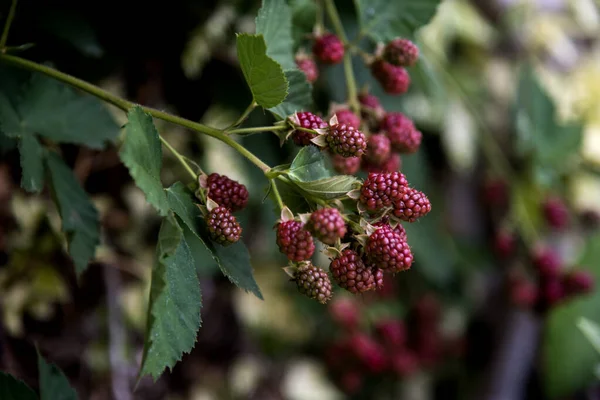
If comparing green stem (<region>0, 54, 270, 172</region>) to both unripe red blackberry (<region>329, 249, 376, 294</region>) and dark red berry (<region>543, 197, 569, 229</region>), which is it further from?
dark red berry (<region>543, 197, 569, 229</region>)

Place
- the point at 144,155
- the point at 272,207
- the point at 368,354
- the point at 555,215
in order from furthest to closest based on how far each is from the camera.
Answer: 1. the point at 368,354
2. the point at 555,215
3. the point at 272,207
4. the point at 144,155

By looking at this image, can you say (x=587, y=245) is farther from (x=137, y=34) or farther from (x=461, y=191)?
(x=137, y=34)

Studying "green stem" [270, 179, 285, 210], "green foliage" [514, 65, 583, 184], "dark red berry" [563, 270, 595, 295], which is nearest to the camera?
"green stem" [270, 179, 285, 210]

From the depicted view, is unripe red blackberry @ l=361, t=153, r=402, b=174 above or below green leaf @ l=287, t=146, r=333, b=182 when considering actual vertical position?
below

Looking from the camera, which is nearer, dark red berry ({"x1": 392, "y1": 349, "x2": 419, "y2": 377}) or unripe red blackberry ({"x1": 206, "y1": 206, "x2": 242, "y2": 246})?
unripe red blackberry ({"x1": 206, "y1": 206, "x2": 242, "y2": 246})

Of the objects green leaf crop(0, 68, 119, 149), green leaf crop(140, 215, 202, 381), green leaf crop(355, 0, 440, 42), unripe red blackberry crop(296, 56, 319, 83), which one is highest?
green leaf crop(355, 0, 440, 42)

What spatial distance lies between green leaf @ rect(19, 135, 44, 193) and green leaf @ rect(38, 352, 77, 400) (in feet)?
0.78

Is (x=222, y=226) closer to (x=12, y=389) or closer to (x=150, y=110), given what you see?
(x=150, y=110)

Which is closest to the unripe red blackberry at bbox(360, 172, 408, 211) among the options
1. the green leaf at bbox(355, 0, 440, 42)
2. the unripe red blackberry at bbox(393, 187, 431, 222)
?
the unripe red blackberry at bbox(393, 187, 431, 222)

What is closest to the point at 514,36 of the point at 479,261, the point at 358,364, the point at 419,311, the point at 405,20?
the point at 479,261

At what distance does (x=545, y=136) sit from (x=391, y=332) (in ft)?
2.40

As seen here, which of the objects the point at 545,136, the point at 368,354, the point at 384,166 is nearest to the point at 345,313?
the point at 368,354

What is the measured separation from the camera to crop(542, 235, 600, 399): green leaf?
5.80 feet

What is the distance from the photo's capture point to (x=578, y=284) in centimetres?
150
